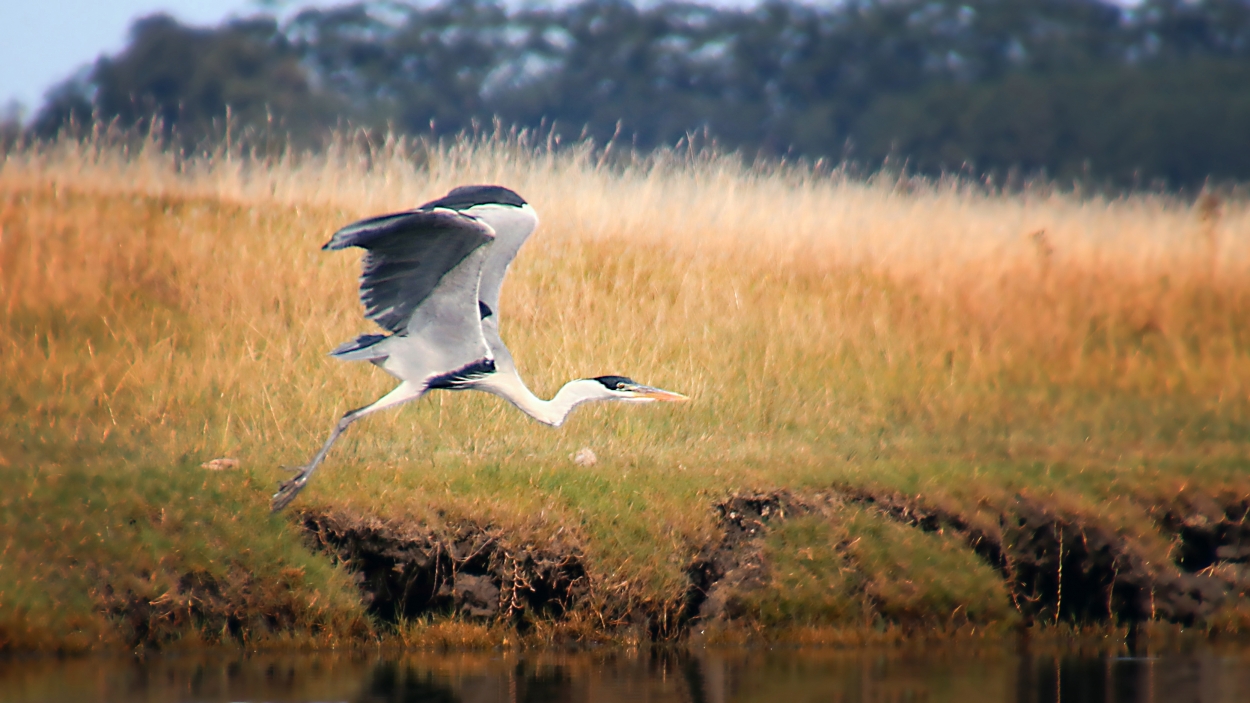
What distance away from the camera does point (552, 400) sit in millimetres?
7543

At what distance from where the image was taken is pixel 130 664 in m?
6.63

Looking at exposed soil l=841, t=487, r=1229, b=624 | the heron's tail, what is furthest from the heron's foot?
exposed soil l=841, t=487, r=1229, b=624

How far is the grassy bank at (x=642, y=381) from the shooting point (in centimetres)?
740

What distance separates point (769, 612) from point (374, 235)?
3359 millimetres

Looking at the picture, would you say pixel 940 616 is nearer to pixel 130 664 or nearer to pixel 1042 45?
pixel 130 664

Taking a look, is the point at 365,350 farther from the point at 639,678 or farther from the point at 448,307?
the point at 639,678

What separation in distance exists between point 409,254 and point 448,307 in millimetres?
448

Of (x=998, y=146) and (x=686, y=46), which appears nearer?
(x=998, y=146)

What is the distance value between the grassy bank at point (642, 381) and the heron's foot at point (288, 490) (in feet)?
0.61

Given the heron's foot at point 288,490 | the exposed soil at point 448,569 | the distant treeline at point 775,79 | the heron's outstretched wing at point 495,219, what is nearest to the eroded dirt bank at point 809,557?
the exposed soil at point 448,569

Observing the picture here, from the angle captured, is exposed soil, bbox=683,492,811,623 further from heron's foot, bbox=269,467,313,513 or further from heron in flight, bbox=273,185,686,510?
heron's foot, bbox=269,467,313,513

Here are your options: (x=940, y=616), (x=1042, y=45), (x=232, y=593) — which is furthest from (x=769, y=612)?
(x=1042, y=45)

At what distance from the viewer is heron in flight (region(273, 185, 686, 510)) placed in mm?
6680

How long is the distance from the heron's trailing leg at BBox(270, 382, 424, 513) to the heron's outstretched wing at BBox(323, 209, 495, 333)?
37cm
